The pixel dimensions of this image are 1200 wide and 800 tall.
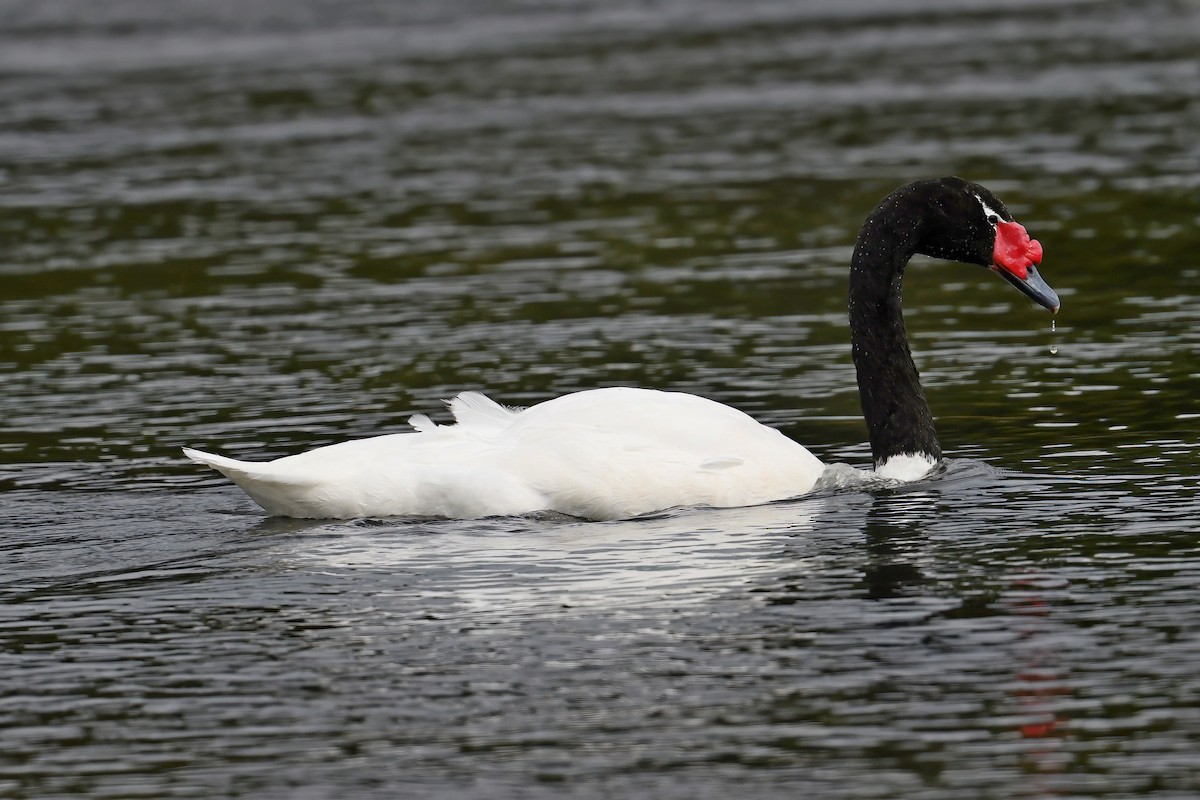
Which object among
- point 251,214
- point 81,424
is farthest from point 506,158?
point 81,424

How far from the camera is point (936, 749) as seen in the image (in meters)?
7.29

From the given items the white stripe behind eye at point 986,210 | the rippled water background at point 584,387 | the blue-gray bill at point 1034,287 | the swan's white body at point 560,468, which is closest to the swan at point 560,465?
the swan's white body at point 560,468

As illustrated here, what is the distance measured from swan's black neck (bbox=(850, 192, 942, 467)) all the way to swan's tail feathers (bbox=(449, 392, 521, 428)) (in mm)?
2033

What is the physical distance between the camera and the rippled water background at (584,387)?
25.0 ft

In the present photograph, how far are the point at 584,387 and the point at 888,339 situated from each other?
9.93 feet

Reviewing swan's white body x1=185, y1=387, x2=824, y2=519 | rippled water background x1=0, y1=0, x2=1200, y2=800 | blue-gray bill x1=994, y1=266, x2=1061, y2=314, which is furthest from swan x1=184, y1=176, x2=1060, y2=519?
blue-gray bill x1=994, y1=266, x2=1061, y2=314

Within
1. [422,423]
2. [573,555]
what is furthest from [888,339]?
[573,555]

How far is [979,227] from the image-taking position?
484 inches

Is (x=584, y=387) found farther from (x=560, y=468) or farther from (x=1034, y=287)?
(x=560, y=468)

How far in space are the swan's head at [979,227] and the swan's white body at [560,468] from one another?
1.89 m

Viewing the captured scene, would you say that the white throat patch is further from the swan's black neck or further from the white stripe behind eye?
the white stripe behind eye

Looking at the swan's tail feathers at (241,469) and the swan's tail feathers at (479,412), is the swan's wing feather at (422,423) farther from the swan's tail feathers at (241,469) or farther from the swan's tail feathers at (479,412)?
the swan's tail feathers at (241,469)

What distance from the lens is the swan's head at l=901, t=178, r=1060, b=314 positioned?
40.3ft

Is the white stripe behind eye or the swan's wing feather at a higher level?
the white stripe behind eye
